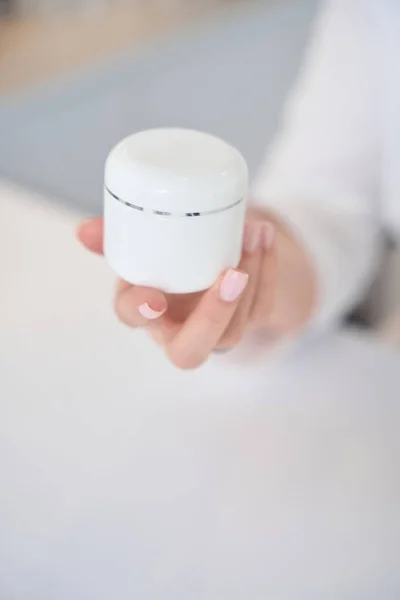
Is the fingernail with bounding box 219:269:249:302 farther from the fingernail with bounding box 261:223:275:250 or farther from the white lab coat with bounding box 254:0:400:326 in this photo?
the white lab coat with bounding box 254:0:400:326

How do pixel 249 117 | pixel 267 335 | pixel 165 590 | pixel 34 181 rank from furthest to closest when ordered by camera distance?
pixel 249 117, pixel 34 181, pixel 267 335, pixel 165 590

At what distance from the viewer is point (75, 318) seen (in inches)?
19.3

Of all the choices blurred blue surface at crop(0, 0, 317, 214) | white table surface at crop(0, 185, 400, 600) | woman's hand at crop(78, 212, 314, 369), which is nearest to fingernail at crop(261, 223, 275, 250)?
woman's hand at crop(78, 212, 314, 369)

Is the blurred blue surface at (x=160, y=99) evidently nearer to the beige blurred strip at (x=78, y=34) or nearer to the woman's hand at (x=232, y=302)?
the beige blurred strip at (x=78, y=34)

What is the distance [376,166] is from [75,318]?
0.86 feet

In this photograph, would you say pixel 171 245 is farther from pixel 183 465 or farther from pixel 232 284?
pixel 183 465

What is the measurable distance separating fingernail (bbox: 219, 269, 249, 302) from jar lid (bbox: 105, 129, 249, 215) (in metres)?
0.03

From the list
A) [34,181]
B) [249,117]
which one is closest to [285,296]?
[34,181]

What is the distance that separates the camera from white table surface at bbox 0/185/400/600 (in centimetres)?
34

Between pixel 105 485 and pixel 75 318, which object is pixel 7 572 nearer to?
pixel 105 485

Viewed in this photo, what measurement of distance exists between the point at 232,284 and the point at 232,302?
0.02m

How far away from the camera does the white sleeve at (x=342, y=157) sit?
20.0 inches

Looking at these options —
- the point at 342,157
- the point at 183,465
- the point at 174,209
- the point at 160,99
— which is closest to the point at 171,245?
the point at 174,209

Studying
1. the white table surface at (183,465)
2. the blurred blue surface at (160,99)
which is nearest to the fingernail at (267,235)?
the white table surface at (183,465)
